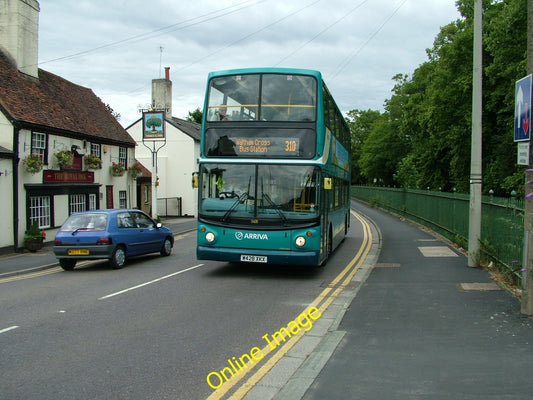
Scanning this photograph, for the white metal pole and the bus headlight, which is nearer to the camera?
the bus headlight

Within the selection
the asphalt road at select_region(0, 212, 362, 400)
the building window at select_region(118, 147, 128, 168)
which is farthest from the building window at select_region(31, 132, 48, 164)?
the asphalt road at select_region(0, 212, 362, 400)

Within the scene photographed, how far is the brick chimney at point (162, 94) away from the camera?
39.9 meters

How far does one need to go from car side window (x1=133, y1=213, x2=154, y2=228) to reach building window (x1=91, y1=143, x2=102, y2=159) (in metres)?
11.2

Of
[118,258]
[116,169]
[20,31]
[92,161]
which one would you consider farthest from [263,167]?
[116,169]

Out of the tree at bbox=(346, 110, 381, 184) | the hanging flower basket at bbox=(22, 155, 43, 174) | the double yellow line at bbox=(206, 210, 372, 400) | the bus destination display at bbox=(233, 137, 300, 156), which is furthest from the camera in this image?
the tree at bbox=(346, 110, 381, 184)

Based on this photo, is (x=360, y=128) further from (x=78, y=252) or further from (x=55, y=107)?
(x=78, y=252)

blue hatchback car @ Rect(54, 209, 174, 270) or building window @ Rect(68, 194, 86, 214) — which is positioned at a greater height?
building window @ Rect(68, 194, 86, 214)

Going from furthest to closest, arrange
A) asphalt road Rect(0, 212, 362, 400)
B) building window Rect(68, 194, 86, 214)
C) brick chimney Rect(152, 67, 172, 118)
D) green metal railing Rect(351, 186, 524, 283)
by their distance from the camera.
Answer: brick chimney Rect(152, 67, 172, 118) < building window Rect(68, 194, 86, 214) < green metal railing Rect(351, 186, 524, 283) < asphalt road Rect(0, 212, 362, 400)

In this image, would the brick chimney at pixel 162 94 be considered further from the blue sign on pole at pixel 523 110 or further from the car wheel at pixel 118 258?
the blue sign on pole at pixel 523 110

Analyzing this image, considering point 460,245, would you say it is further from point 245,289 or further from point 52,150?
point 52,150

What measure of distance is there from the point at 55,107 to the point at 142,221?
455 inches

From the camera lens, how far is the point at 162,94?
131ft

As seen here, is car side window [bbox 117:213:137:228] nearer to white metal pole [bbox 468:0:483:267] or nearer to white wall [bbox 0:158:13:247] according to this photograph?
white wall [bbox 0:158:13:247]

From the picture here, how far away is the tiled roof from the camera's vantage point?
65.4 ft
